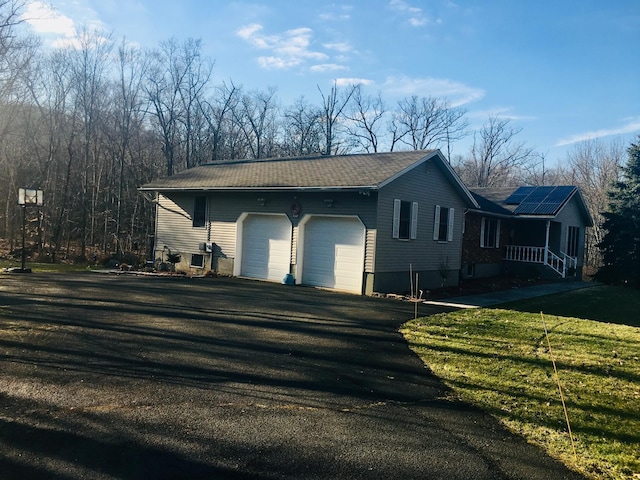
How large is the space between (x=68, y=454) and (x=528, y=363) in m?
6.13

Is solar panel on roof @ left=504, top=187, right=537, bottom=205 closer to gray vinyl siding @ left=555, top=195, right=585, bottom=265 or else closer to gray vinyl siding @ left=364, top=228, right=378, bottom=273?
gray vinyl siding @ left=555, top=195, right=585, bottom=265

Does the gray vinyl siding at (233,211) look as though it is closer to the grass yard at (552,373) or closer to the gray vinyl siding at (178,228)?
the gray vinyl siding at (178,228)

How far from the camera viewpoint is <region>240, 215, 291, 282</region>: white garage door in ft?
55.2

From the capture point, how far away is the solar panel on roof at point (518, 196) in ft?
81.1

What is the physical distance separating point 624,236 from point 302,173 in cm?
1585

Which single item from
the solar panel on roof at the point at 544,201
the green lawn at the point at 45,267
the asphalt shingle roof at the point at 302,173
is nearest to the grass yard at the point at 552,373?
the asphalt shingle roof at the point at 302,173

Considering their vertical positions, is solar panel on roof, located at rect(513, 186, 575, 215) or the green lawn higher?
solar panel on roof, located at rect(513, 186, 575, 215)

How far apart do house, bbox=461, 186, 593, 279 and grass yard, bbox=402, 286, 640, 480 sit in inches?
366

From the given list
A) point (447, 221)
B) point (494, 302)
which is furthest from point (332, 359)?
point (447, 221)

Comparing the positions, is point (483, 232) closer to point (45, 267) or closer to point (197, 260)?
point (197, 260)

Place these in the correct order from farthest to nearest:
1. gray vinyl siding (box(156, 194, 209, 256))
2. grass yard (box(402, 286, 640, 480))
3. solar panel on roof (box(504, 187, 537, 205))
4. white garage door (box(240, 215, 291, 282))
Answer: solar panel on roof (box(504, 187, 537, 205)) < gray vinyl siding (box(156, 194, 209, 256)) < white garage door (box(240, 215, 291, 282)) < grass yard (box(402, 286, 640, 480))

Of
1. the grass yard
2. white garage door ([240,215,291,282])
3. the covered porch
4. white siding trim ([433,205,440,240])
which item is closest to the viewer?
the grass yard

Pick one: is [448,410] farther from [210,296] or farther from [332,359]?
[210,296]

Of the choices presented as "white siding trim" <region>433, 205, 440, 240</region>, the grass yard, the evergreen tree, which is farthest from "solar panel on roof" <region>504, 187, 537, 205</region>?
the grass yard
